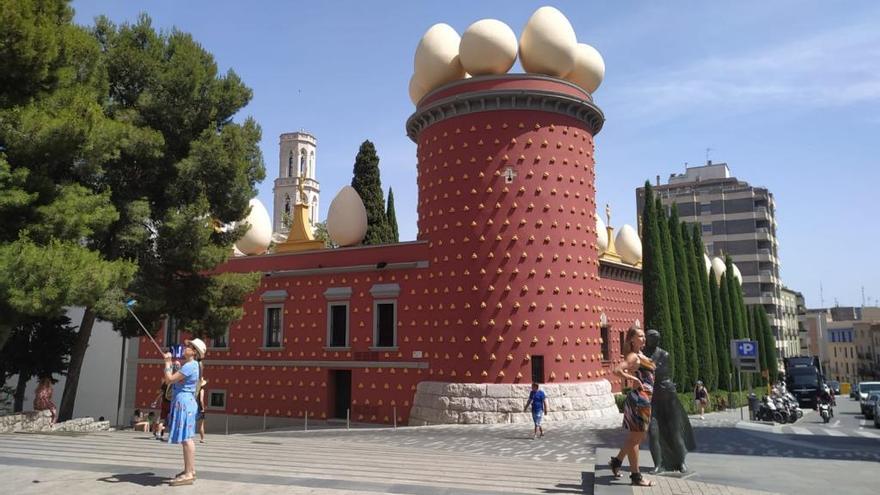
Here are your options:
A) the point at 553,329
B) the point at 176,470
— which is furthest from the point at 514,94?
the point at 176,470

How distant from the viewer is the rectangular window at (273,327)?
27544 mm

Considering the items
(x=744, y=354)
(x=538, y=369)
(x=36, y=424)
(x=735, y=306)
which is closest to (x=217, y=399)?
(x=36, y=424)

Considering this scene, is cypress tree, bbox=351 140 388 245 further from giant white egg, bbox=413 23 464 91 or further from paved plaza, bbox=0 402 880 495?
paved plaza, bbox=0 402 880 495

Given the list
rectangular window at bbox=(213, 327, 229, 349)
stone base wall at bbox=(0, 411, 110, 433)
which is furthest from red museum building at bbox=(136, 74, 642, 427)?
stone base wall at bbox=(0, 411, 110, 433)

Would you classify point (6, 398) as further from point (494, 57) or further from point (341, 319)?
point (494, 57)

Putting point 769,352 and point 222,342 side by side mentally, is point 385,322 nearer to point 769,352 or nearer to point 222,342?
point 222,342

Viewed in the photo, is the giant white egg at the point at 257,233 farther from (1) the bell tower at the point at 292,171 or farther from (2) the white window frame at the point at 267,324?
→ (1) the bell tower at the point at 292,171

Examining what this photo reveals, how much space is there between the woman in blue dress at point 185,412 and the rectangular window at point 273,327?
63.7ft

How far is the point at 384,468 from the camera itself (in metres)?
10.0

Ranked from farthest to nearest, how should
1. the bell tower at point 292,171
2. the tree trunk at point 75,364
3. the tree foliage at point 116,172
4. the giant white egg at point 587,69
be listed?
the bell tower at point 292,171, the giant white egg at point 587,69, the tree trunk at point 75,364, the tree foliage at point 116,172

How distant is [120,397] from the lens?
30312mm

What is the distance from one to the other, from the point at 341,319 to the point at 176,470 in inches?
658

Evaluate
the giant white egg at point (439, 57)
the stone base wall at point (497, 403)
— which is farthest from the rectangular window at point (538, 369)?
the giant white egg at point (439, 57)

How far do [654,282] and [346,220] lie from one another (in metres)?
14.7
